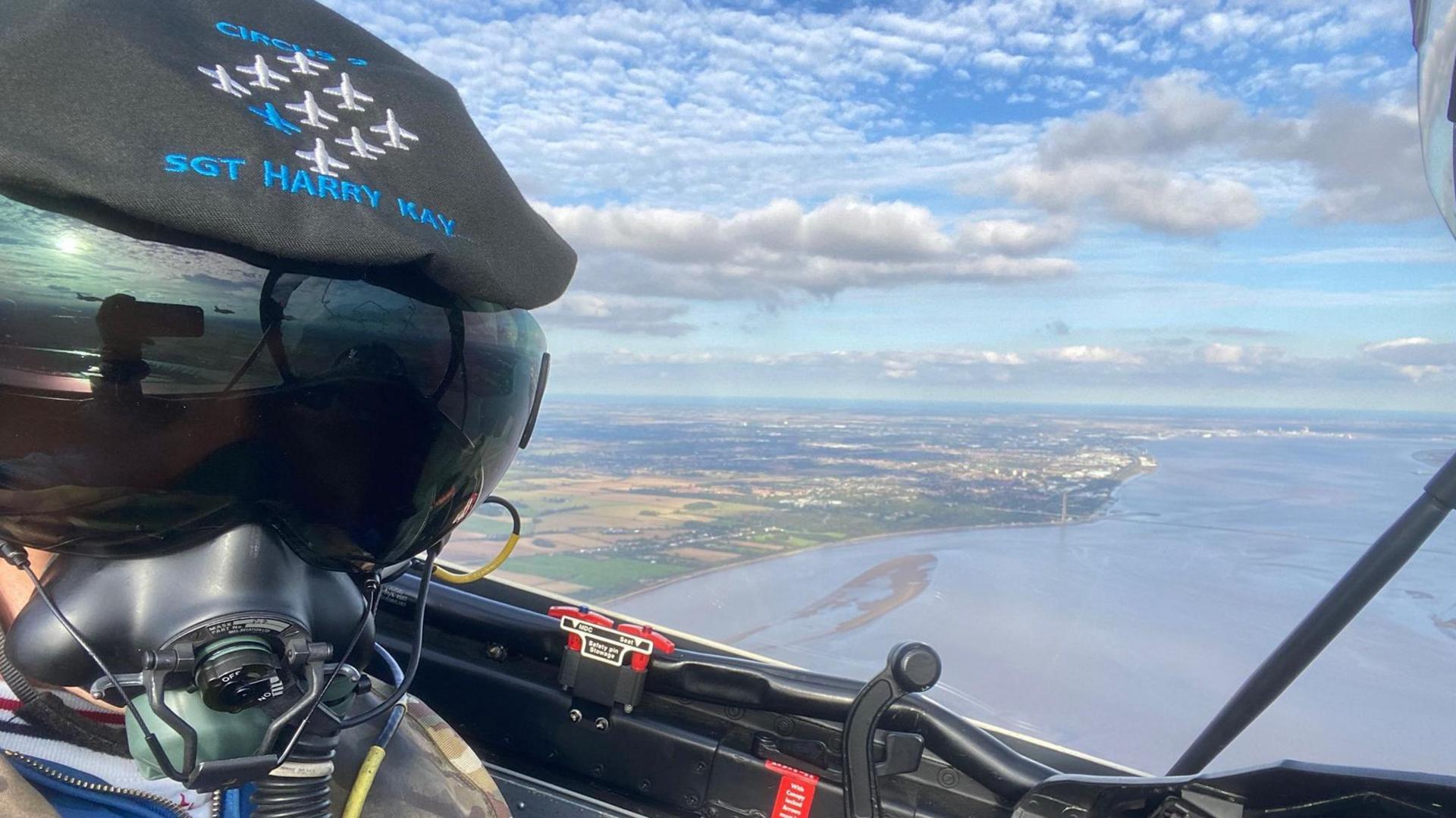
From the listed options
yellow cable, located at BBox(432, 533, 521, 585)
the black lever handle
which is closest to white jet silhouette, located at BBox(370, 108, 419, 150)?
yellow cable, located at BBox(432, 533, 521, 585)

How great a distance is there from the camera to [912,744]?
1.48 m

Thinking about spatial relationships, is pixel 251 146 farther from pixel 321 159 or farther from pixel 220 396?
pixel 220 396

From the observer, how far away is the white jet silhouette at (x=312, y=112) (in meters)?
0.82

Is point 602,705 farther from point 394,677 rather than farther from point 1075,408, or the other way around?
point 1075,408

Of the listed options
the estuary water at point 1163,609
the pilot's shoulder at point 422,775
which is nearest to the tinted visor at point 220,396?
the pilot's shoulder at point 422,775

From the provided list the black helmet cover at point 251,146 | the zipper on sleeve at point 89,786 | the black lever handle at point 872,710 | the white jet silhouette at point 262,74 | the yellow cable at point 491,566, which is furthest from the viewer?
the yellow cable at point 491,566

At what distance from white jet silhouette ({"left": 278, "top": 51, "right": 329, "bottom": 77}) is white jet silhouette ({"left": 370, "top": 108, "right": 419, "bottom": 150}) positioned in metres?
0.07

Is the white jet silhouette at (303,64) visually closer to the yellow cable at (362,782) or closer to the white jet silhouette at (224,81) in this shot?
the white jet silhouette at (224,81)

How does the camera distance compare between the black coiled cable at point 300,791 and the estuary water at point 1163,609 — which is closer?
the black coiled cable at point 300,791

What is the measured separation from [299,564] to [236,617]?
0.10 meters

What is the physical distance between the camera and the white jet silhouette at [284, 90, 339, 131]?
823 mm

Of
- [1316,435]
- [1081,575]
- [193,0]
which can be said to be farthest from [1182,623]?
[193,0]

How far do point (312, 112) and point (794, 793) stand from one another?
1240 millimetres

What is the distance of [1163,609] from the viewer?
1709 millimetres
